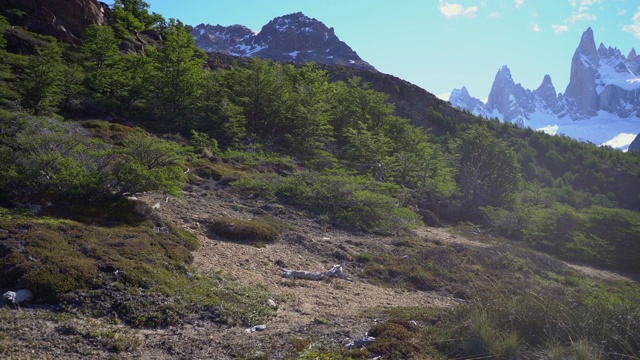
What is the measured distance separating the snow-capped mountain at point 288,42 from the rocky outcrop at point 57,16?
211 ft

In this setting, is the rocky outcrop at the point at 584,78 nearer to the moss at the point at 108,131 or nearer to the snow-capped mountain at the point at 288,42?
the snow-capped mountain at the point at 288,42

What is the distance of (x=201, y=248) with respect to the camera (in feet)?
31.5

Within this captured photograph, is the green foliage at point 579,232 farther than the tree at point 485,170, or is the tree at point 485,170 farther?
the tree at point 485,170

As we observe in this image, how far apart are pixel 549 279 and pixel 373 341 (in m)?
10.1

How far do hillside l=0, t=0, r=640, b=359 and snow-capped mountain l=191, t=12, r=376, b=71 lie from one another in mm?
68224

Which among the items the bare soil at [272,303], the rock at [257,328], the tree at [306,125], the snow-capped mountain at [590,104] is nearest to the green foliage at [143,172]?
the bare soil at [272,303]

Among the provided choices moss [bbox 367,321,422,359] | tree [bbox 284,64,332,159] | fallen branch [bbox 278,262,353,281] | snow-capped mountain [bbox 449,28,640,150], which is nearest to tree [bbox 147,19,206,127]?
tree [bbox 284,64,332,159]

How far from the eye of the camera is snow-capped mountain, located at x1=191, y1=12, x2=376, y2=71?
319 feet

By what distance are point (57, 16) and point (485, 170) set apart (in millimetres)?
29021

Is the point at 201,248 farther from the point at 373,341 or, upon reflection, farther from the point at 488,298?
the point at 488,298

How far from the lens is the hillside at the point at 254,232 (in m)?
5.56

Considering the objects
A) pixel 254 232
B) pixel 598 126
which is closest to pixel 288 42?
pixel 254 232

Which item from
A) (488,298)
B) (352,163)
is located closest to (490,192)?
(352,163)

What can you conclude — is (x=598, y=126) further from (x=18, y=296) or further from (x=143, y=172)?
(x=18, y=296)
